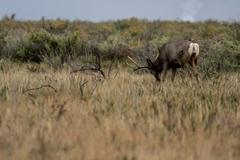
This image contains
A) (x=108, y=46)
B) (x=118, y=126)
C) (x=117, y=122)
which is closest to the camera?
(x=118, y=126)

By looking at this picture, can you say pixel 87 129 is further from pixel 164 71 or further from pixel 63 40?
pixel 63 40

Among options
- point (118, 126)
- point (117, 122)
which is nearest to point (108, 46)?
point (117, 122)

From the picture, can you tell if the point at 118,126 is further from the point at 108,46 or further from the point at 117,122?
the point at 108,46

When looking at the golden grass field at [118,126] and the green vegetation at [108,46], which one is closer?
the golden grass field at [118,126]

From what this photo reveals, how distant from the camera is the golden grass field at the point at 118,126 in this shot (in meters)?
5.09

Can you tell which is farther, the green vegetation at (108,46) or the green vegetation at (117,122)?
the green vegetation at (108,46)

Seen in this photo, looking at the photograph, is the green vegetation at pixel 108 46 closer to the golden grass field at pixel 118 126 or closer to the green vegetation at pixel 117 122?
the green vegetation at pixel 117 122

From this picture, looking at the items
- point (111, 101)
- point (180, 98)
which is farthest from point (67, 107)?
point (180, 98)

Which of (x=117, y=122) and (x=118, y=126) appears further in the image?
(x=117, y=122)

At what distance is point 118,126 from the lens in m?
5.93

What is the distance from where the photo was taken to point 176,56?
1456 cm

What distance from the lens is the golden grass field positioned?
5086mm

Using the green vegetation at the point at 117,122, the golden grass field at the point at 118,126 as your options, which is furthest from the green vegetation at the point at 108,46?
the golden grass field at the point at 118,126

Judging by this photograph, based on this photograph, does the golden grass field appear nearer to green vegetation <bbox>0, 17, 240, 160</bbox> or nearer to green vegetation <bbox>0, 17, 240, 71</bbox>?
green vegetation <bbox>0, 17, 240, 160</bbox>
